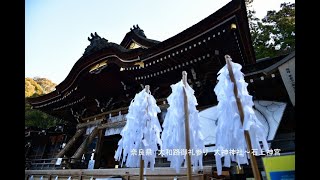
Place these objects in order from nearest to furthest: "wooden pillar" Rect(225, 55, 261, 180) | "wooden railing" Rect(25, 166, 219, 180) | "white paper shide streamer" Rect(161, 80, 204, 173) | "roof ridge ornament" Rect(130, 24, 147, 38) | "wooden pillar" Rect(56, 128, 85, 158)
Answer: "wooden pillar" Rect(225, 55, 261, 180) < "white paper shide streamer" Rect(161, 80, 204, 173) < "wooden railing" Rect(25, 166, 219, 180) < "wooden pillar" Rect(56, 128, 85, 158) < "roof ridge ornament" Rect(130, 24, 147, 38)

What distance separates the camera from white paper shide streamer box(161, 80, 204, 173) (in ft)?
9.93

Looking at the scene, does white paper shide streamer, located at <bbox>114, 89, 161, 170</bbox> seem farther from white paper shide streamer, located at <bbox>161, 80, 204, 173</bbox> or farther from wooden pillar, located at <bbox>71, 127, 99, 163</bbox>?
wooden pillar, located at <bbox>71, 127, 99, 163</bbox>

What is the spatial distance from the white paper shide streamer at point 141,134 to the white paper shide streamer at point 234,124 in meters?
1.07

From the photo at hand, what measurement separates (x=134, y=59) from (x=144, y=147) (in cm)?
482

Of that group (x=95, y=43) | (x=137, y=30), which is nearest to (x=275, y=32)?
(x=137, y=30)

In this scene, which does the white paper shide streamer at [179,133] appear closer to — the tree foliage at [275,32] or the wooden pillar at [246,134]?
the wooden pillar at [246,134]

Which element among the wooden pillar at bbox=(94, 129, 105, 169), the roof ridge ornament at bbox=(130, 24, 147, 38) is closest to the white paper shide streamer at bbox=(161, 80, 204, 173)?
the wooden pillar at bbox=(94, 129, 105, 169)

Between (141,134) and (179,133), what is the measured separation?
2.20 feet

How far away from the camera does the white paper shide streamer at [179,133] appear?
9.93 ft

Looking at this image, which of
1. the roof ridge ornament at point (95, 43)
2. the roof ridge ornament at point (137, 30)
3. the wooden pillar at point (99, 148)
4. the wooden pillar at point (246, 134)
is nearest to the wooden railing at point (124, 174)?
the wooden pillar at point (99, 148)

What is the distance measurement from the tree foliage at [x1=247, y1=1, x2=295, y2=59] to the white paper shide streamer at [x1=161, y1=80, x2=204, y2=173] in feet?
50.0
